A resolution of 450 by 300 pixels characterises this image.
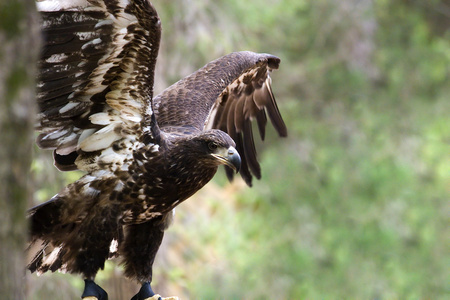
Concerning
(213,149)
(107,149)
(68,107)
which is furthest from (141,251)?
(68,107)

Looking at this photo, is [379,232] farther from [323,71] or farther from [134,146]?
[134,146]

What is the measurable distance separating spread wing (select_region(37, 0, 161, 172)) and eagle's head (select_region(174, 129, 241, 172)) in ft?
1.04

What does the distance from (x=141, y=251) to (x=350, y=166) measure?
9114 millimetres

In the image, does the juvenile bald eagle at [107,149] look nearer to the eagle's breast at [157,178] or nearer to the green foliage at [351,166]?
the eagle's breast at [157,178]

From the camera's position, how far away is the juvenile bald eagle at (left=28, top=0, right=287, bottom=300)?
5180 mm

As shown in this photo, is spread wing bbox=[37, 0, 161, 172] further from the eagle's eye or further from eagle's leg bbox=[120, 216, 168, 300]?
eagle's leg bbox=[120, 216, 168, 300]

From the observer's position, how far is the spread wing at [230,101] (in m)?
6.33

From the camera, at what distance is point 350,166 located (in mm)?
14305

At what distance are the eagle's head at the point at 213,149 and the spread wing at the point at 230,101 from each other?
63 cm

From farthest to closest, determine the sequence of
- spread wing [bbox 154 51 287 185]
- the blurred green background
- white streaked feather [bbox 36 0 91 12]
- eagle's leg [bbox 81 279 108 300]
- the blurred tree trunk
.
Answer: the blurred green background, spread wing [bbox 154 51 287 185], eagle's leg [bbox 81 279 108 300], white streaked feather [bbox 36 0 91 12], the blurred tree trunk

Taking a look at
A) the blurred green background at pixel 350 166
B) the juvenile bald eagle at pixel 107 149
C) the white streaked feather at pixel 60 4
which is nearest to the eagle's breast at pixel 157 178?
the juvenile bald eagle at pixel 107 149

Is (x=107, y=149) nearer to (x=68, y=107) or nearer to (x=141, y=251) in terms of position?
(x=68, y=107)

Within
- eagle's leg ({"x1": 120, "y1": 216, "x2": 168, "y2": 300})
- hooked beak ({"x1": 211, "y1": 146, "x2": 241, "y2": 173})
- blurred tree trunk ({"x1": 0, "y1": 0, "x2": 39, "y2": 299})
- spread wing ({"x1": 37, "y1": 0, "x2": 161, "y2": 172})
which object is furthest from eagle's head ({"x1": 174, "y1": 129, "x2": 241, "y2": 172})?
blurred tree trunk ({"x1": 0, "y1": 0, "x2": 39, "y2": 299})

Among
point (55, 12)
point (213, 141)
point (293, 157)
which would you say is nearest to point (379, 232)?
point (293, 157)
